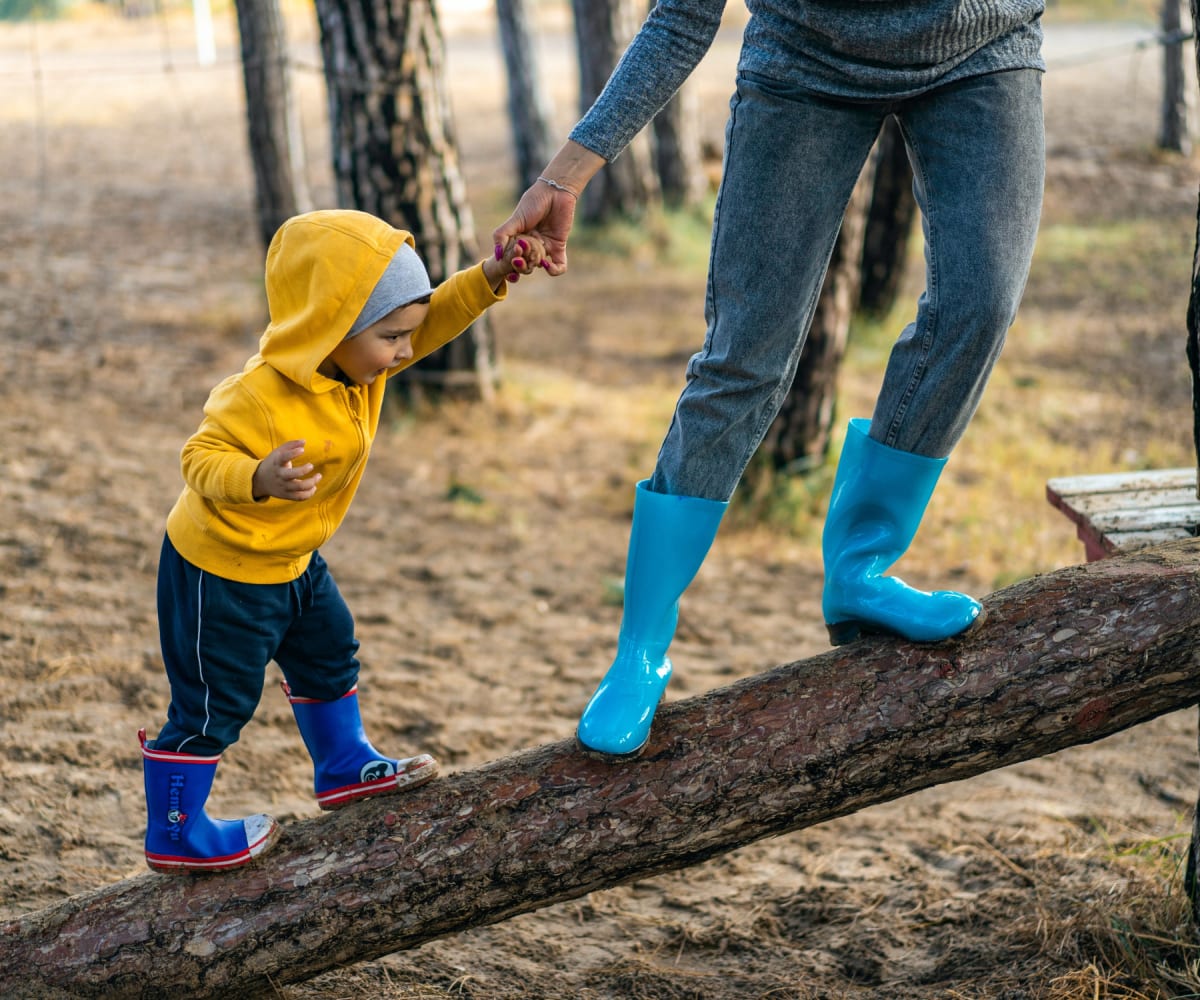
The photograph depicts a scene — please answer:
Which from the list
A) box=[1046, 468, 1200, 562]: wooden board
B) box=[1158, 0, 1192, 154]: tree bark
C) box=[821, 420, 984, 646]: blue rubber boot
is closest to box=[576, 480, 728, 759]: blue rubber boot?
box=[821, 420, 984, 646]: blue rubber boot

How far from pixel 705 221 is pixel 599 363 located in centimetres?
346

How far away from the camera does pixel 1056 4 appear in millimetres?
20797

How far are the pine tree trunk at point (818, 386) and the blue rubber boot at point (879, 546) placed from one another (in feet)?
10.0

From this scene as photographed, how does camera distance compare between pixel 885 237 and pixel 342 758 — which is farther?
pixel 885 237

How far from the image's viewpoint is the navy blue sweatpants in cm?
221

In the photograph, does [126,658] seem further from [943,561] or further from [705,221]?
[705,221]

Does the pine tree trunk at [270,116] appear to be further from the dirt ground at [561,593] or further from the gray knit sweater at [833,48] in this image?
the gray knit sweater at [833,48]

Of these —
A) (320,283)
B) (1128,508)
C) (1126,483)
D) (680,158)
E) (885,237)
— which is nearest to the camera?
(320,283)

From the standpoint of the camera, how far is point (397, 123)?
19.4ft

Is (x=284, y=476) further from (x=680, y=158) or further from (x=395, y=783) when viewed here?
(x=680, y=158)

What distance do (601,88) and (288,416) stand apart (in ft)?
25.2

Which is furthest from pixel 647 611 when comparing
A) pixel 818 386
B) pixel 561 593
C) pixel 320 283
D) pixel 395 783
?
pixel 818 386

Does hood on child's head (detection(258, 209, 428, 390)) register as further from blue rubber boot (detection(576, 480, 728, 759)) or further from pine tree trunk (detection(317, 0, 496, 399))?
pine tree trunk (detection(317, 0, 496, 399))

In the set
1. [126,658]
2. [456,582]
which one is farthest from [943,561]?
[126,658]
